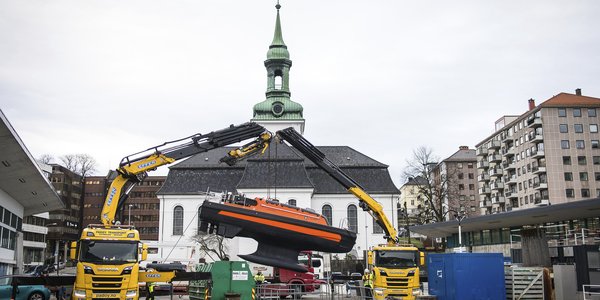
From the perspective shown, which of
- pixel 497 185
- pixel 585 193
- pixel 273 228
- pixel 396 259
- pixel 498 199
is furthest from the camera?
pixel 497 185

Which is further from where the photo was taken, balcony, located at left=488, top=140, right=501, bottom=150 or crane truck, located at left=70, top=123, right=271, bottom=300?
balcony, located at left=488, top=140, right=501, bottom=150

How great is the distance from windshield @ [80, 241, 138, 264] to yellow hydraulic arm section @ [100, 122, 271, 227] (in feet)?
5.75

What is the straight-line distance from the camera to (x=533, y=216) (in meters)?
33.3

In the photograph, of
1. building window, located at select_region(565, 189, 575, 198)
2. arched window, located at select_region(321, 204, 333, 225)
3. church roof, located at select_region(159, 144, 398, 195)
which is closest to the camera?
church roof, located at select_region(159, 144, 398, 195)

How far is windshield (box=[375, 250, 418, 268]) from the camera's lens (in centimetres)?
2220

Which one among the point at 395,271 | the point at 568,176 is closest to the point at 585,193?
the point at 568,176

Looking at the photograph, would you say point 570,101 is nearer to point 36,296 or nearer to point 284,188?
point 284,188

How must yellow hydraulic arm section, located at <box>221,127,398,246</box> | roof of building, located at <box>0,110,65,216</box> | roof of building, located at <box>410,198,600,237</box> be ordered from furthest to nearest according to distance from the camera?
roof of building, located at <box>410,198,600,237</box> → yellow hydraulic arm section, located at <box>221,127,398,246</box> → roof of building, located at <box>0,110,65,216</box>

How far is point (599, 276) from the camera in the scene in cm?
2094

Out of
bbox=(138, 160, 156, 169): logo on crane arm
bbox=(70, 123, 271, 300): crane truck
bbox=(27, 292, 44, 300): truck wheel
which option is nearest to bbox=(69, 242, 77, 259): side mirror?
bbox=(70, 123, 271, 300): crane truck

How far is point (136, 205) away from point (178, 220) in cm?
4101

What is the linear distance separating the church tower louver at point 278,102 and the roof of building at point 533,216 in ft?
108

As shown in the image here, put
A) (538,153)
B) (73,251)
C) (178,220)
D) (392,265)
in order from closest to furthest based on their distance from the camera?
(73,251) < (392,265) < (178,220) < (538,153)

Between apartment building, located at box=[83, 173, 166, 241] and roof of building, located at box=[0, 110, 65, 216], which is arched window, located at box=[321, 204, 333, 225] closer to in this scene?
roof of building, located at box=[0, 110, 65, 216]
